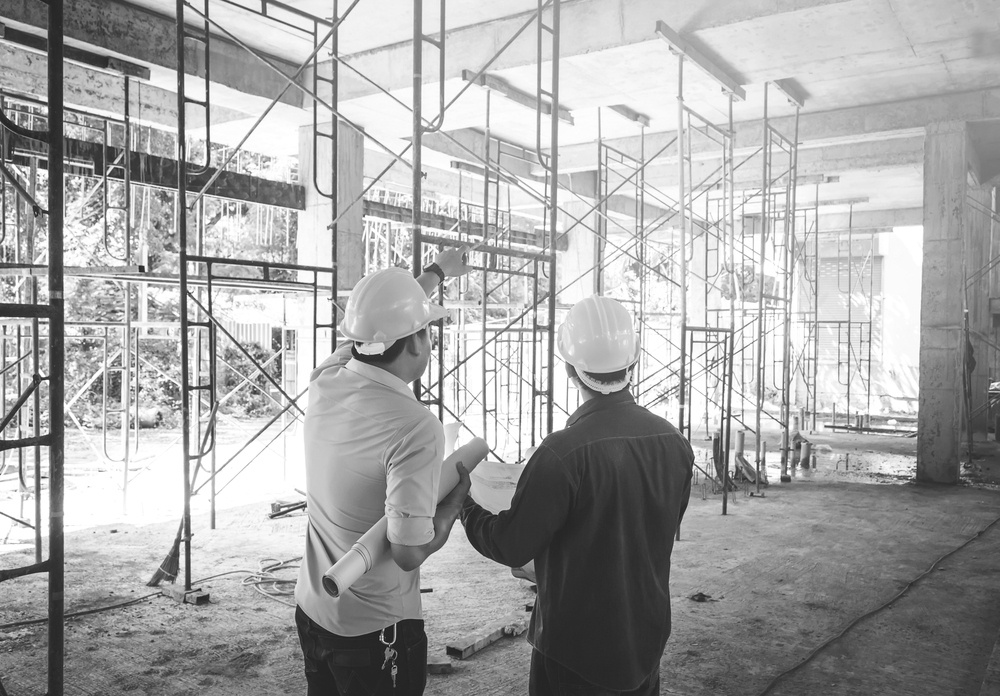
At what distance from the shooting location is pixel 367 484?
92.9 inches

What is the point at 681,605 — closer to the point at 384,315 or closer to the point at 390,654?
the point at 390,654

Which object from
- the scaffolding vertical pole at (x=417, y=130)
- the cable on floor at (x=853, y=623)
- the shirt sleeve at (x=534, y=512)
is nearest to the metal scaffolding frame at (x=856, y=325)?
the cable on floor at (x=853, y=623)

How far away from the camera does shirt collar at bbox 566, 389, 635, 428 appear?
106 inches

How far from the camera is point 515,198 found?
1766 centimetres

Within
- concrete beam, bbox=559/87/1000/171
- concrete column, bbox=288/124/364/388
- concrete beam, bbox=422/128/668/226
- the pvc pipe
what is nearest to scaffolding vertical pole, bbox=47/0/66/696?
concrete beam, bbox=422/128/668/226

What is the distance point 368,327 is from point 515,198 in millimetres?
15482

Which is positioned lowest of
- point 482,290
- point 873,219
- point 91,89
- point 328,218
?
point 482,290

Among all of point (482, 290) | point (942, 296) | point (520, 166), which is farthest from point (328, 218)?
point (942, 296)

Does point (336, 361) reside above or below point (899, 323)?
below

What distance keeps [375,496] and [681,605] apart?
14.4 feet

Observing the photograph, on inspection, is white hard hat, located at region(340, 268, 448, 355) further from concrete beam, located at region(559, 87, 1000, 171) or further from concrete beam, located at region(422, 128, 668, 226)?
concrete beam, located at region(559, 87, 1000, 171)

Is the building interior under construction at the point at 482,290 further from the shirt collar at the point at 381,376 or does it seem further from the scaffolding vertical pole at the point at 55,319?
the shirt collar at the point at 381,376

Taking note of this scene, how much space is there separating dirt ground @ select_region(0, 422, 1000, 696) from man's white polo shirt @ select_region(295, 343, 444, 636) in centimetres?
237

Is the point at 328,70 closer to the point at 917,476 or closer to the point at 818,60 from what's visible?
the point at 818,60
